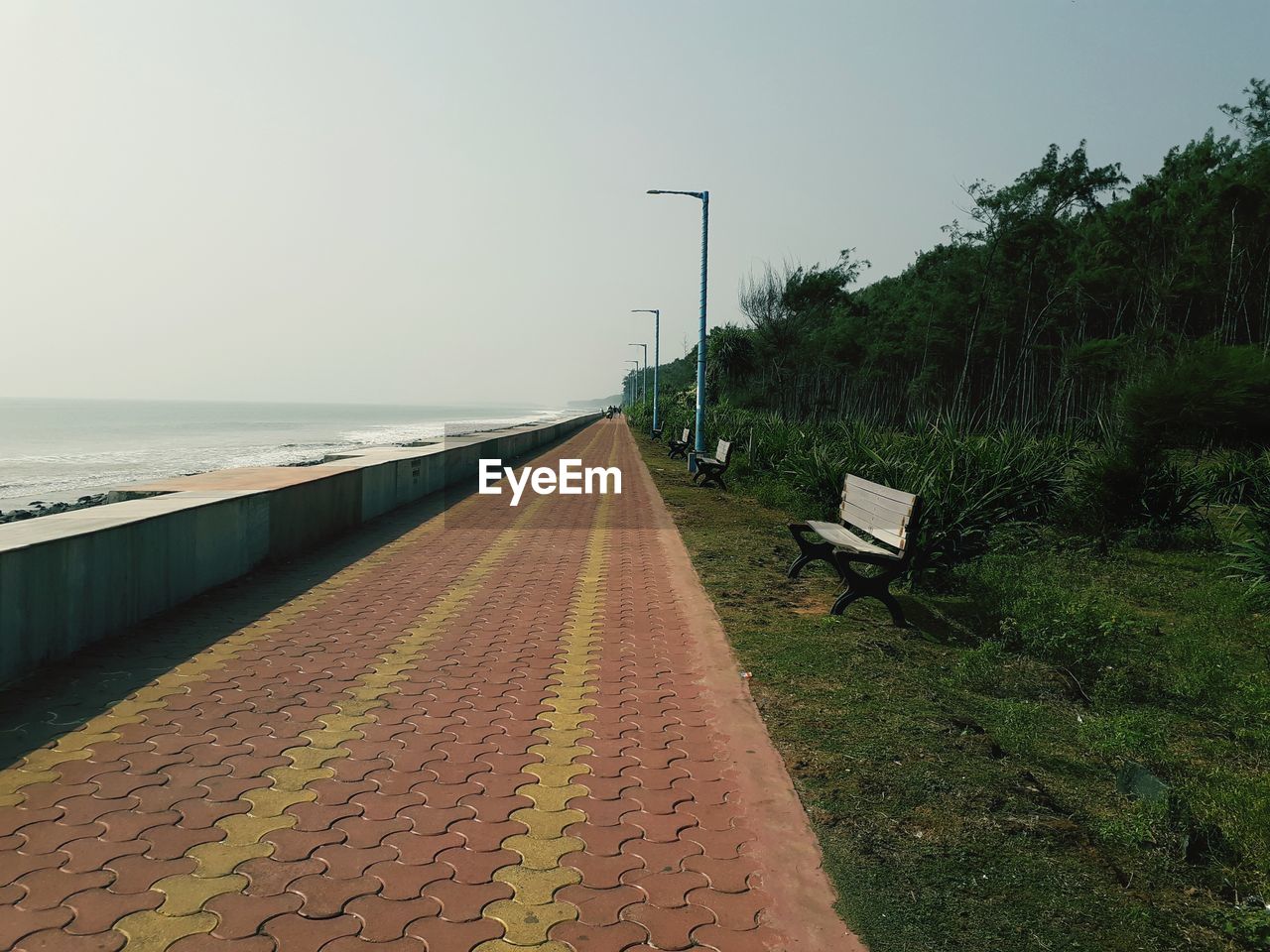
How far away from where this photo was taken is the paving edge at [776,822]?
2918 mm

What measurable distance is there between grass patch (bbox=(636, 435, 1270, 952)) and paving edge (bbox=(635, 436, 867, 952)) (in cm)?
7

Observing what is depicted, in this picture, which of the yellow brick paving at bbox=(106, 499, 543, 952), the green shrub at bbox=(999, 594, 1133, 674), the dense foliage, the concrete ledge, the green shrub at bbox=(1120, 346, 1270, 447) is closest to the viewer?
the yellow brick paving at bbox=(106, 499, 543, 952)

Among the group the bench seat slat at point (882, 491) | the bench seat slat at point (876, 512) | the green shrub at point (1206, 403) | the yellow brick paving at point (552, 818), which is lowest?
the yellow brick paving at point (552, 818)

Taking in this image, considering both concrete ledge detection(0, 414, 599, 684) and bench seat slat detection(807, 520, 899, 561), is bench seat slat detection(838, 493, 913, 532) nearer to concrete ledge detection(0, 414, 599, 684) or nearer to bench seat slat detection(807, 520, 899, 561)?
bench seat slat detection(807, 520, 899, 561)

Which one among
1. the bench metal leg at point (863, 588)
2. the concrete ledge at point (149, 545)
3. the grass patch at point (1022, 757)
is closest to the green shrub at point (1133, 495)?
the grass patch at point (1022, 757)

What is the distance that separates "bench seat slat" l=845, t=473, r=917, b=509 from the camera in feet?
24.1

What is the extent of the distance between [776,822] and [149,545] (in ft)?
16.5

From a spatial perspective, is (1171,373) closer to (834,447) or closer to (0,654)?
(834,447)

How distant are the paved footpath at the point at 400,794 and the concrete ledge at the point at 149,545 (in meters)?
0.27

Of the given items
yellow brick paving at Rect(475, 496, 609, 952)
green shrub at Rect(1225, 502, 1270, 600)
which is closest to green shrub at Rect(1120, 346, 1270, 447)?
green shrub at Rect(1225, 502, 1270, 600)

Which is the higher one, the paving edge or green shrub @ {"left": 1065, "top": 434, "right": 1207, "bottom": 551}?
green shrub @ {"left": 1065, "top": 434, "right": 1207, "bottom": 551}

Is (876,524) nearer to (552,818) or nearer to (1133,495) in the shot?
(552,818)

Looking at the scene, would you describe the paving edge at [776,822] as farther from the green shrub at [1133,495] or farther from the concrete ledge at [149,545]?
the green shrub at [1133,495]

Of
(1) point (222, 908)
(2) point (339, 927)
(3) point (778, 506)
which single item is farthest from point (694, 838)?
(3) point (778, 506)
